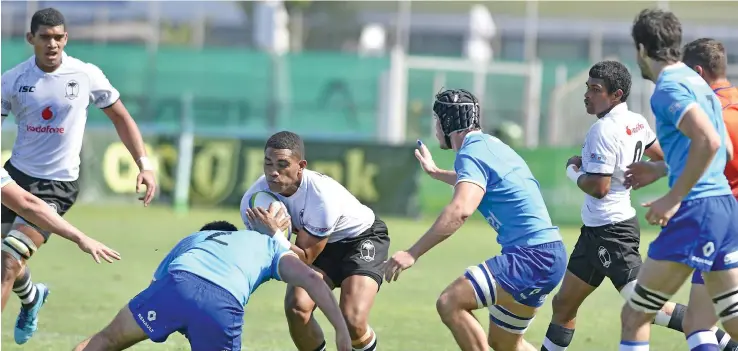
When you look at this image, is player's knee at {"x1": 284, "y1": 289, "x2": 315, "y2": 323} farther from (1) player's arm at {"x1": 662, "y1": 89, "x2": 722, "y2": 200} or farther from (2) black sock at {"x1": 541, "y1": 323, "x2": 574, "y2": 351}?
(1) player's arm at {"x1": 662, "y1": 89, "x2": 722, "y2": 200}

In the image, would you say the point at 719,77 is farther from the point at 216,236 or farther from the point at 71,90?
the point at 71,90

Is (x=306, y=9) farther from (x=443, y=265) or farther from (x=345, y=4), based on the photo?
(x=443, y=265)

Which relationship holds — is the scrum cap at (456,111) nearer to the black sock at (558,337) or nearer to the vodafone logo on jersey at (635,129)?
the vodafone logo on jersey at (635,129)

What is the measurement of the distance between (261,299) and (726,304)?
6381 mm

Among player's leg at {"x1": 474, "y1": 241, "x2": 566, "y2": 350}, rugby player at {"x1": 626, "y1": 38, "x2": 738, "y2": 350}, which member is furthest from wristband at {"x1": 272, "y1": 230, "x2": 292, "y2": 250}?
rugby player at {"x1": 626, "y1": 38, "x2": 738, "y2": 350}

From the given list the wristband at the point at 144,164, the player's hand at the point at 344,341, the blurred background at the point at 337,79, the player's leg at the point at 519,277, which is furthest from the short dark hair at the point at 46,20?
the blurred background at the point at 337,79

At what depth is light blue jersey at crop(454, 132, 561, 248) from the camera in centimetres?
A: 787

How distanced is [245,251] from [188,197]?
16661 millimetres

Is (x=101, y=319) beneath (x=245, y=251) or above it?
beneath

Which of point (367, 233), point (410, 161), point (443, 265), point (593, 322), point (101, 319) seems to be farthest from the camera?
point (410, 161)

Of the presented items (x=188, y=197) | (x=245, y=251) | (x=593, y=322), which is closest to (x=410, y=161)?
(x=188, y=197)

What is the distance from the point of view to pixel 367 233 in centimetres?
894

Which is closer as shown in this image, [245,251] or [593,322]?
[245,251]

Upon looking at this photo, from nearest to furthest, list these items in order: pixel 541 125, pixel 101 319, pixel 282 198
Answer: pixel 282 198 < pixel 101 319 < pixel 541 125
